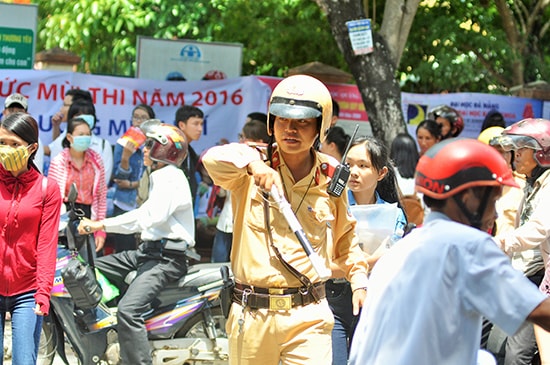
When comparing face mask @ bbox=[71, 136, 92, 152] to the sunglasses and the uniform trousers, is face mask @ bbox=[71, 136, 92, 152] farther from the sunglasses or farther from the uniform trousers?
the uniform trousers

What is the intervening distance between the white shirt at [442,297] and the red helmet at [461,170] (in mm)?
109

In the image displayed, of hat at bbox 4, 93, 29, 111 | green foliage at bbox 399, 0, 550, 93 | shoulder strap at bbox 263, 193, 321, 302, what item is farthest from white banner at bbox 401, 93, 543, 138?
shoulder strap at bbox 263, 193, 321, 302

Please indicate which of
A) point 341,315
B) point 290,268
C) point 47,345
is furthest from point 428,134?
point 290,268

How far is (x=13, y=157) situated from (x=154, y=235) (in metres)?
1.65

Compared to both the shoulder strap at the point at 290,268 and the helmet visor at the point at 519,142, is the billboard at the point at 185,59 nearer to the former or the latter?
the helmet visor at the point at 519,142

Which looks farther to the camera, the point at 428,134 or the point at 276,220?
the point at 428,134

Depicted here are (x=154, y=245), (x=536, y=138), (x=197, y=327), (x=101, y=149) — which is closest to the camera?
(x=536, y=138)

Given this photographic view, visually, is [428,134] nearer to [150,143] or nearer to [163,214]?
[150,143]

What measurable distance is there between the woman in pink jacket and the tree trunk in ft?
9.90

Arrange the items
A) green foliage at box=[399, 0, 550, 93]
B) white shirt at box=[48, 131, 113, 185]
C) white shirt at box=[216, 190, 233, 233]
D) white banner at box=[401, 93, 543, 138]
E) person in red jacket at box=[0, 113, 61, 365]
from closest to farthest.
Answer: person in red jacket at box=[0, 113, 61, 365], white shirt at box=[216, 190, 233, 233], white shirt at box=[48, 131, 113, 185], white banner at box=[401, 93, 543, 138], green foliage at box=[399, 0, 550, 93]

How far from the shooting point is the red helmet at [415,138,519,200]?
10.6ft

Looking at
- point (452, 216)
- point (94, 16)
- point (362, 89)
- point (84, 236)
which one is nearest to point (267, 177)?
point (452, 216)

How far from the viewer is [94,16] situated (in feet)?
43.3

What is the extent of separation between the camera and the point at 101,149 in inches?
376
